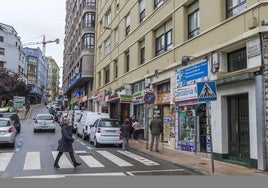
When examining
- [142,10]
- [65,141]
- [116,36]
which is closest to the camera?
[65,141]

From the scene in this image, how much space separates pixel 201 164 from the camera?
13016mm

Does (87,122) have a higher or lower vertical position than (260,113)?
lower

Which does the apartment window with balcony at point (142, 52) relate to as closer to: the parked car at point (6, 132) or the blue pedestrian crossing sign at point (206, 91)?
the parked car at point (6, 132)

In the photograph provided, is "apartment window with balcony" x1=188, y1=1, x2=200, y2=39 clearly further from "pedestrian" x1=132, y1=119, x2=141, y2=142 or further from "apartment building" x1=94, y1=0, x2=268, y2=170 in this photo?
"pedestrian" x1=132, y1=119, x2=141, y2=142

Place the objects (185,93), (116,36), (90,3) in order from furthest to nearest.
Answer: (90,3)
(116,36)
(185,93)

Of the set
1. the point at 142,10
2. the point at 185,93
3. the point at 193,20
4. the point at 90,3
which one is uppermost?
the point at 90,3

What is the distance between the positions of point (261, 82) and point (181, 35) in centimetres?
783

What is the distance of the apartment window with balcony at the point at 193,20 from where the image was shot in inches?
707

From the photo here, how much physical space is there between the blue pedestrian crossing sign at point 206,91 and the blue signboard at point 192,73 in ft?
14.7

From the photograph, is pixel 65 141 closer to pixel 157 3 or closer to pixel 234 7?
pixel 234 7

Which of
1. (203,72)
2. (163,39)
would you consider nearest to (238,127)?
(203,72)

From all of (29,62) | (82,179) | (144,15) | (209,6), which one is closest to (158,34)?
(144,15)

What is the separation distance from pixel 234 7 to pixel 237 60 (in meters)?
2.22

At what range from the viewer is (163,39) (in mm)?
22312
